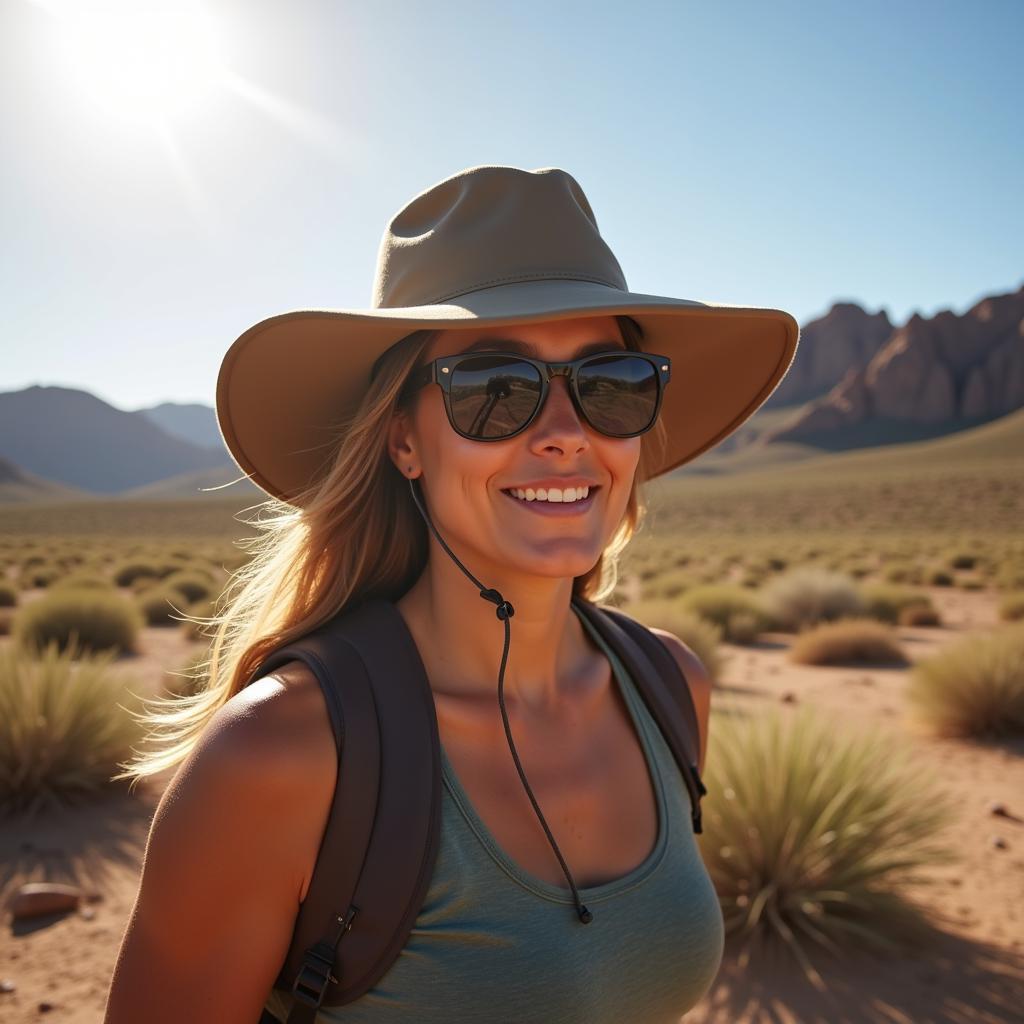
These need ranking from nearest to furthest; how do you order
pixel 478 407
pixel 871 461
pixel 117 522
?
1. pixel 478 407
2. pixel 117 522
3. pixel 871 461

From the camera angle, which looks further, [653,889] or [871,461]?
[871,461]

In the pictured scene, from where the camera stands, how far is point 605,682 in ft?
6.96

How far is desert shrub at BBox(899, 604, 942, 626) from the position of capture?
535 inches

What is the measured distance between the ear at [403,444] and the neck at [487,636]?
0.20m

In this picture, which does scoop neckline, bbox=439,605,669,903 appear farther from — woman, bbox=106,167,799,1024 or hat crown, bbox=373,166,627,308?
hat crown, bbox=373,166,627,308

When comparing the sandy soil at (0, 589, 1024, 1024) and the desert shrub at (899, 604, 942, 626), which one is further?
the desert shrub at (899, 604, 942, 626)

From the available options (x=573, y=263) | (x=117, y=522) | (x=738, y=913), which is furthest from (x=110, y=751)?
(x=117, y=522)

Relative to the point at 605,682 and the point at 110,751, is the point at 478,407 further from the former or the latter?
the point at 110,751

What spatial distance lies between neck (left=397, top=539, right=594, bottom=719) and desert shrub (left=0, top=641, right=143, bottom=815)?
179 inches

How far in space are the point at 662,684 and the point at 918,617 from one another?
13226mm

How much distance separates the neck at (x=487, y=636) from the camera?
1943 millimetres

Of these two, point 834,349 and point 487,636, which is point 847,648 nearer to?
point 487,636

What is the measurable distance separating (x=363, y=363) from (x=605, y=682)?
1.03 meters

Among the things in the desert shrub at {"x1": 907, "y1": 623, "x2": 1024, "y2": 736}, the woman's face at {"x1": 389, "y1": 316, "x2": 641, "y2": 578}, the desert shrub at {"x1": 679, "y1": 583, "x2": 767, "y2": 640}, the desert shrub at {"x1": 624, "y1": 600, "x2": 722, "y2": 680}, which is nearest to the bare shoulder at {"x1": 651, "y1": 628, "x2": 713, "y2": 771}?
the woman's face at {"x1": 389, "y1": 316, "x2": 641, "y2": 578}
